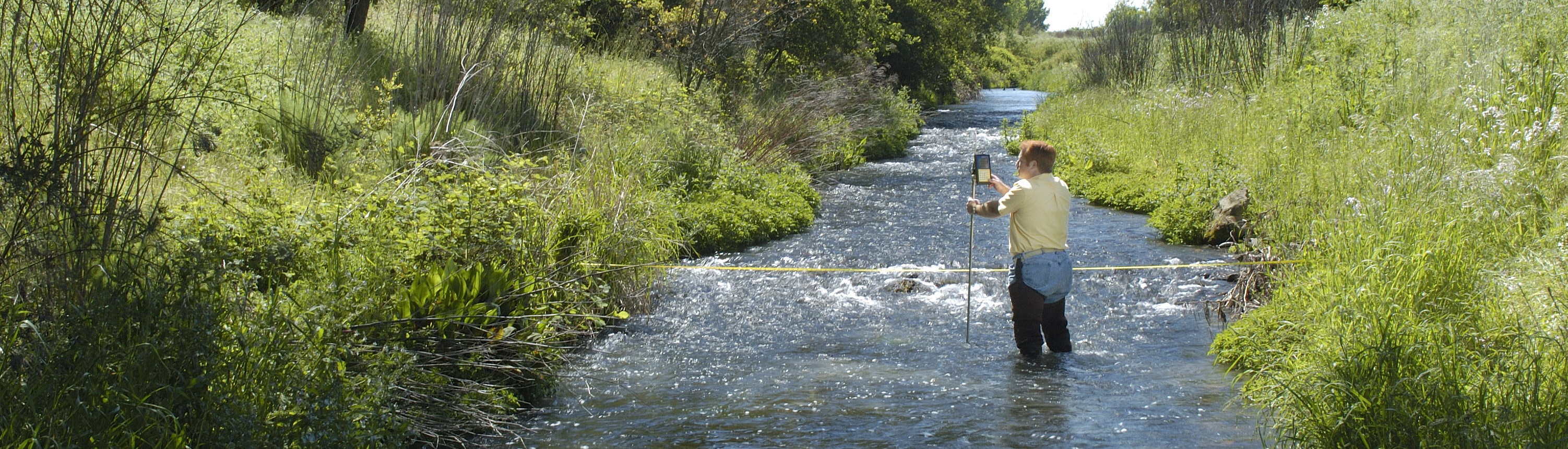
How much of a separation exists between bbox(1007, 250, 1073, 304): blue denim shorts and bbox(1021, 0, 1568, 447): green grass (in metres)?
1.08

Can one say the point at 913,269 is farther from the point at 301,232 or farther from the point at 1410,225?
the point at 301,232

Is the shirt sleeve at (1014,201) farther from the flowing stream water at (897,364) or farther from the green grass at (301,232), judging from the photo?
the green grass at (301,232)

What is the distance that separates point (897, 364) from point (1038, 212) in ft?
A: 4.09

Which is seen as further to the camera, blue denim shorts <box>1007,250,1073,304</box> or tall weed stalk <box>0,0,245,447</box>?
blue denim shorts <box>1007,250,1073,304</box>

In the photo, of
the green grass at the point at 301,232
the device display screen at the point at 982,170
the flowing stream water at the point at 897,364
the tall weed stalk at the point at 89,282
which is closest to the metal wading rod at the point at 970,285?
the flowing stream water at the point at 897,364

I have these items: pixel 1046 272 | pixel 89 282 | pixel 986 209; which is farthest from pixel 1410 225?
pixel 89 282

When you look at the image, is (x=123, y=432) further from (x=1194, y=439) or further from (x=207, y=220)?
(x=1194, y=439)

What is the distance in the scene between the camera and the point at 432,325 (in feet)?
18.5

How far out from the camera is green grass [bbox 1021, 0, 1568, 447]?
14.1 ft

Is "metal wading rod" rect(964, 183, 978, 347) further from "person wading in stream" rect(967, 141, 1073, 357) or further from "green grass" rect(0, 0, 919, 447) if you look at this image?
"green grass" rect(0, 0, 919, 447)

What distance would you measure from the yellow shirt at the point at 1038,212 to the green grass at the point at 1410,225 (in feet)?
4.06

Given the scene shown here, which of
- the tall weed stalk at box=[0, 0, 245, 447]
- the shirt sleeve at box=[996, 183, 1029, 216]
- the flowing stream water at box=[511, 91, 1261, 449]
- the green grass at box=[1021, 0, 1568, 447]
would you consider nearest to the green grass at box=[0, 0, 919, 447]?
the tall weed stalk at box=[0, 0, 245, 447]

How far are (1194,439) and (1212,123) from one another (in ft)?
32.6

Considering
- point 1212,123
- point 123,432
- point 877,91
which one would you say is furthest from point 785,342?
point 877,91
